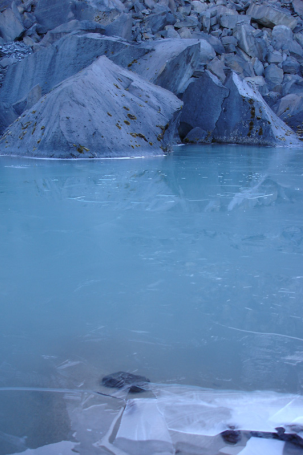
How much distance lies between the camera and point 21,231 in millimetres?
2383

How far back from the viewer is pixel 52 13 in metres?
13.3

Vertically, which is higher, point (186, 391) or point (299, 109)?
point (186, 391)

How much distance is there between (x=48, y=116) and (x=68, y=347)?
6098mm

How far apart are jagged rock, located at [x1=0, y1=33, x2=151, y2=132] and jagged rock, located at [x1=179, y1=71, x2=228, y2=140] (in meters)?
2.09

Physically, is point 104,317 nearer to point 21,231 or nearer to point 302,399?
point 302,399

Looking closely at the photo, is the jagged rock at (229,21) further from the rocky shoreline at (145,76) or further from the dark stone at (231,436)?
the dark stone at (231,436)

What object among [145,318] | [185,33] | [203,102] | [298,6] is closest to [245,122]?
[203,102]

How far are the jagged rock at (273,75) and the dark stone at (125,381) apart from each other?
1488 centimetres

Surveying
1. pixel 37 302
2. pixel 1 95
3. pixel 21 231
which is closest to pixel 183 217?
pixel 21 231

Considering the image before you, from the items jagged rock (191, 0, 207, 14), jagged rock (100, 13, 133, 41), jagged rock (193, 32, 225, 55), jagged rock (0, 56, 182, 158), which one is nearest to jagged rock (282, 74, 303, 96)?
jagged rock (193, 32, 225, 55)

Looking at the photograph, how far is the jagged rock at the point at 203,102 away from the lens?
34.3ft

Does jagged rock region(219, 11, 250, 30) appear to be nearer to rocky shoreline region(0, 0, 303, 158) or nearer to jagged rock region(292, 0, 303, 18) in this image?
rocky shoreline region(0, 0, 303, 158)

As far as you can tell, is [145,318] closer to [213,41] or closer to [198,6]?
[213,41]

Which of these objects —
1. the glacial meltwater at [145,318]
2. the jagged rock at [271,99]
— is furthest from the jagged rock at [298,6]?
the glacial meltwater at [145,318]
